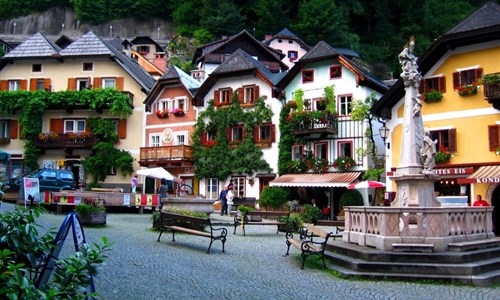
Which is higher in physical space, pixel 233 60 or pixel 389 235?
pixel 233 60

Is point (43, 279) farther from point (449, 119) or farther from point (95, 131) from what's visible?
point (95, 131)

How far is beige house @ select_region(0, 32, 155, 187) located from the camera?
46.1 metres

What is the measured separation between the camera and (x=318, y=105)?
126ft

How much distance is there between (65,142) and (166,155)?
846cm

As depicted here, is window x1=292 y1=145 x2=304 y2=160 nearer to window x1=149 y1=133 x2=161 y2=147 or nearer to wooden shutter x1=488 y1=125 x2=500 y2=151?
window x1=149 y1=133 x2=161 y2=147

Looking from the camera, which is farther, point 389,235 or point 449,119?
point 449,119

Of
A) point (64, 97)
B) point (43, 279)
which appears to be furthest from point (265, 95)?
point (43, 279)

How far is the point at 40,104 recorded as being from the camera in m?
45.7

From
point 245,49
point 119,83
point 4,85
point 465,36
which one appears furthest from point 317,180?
point 245,49

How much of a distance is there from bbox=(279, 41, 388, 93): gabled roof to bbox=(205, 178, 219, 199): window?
28.2ft

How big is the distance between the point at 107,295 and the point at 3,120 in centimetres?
4192

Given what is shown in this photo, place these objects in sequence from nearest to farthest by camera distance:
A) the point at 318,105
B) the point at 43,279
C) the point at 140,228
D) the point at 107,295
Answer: the point at 43,279 < the point at 107,295 < the point at 140,228 < the point at 318,105

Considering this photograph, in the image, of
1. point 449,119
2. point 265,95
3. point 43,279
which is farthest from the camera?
point 265,95

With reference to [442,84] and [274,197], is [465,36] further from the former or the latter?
[274,197]
